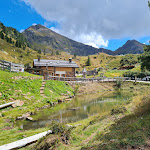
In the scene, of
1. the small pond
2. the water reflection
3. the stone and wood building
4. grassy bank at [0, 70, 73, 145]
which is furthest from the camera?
the stone and wood building

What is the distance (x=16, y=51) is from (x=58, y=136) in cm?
12362

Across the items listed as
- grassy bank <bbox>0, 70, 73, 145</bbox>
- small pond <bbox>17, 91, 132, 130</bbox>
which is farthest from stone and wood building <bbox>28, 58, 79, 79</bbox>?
small pond <bbox>17, 91, 132, 130</bbox>

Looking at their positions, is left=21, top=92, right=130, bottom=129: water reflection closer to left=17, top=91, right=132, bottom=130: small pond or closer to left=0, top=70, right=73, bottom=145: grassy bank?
left=17, top=91, right=132, bottom=130: small pond

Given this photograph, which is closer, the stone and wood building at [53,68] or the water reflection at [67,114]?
the water reflection at [67,114]

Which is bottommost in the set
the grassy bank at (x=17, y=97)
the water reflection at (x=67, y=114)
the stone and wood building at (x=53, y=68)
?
the water reflection at (x=67, y=114)

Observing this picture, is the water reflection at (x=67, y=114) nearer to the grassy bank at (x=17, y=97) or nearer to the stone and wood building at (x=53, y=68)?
the grassy bank at (x=17, y=97)

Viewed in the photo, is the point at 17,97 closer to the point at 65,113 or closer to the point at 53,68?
the point at 65,113

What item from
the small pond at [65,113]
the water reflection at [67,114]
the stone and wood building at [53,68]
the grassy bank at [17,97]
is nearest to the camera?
the water reflection at [67,114]

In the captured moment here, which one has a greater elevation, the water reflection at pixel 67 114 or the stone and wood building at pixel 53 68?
the stone and wood building at pixel 53 68

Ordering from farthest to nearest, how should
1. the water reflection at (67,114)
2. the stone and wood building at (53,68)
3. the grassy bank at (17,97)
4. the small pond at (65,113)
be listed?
1. the stone and wood building at (53,68)
2. the grassy bank at (17,97)
3. the small pond at (65,113)
4. the water reflection at (67,114)

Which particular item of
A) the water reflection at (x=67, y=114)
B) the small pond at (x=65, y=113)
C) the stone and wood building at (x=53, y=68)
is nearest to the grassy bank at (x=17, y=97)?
the small pond at (x=65, y=113)

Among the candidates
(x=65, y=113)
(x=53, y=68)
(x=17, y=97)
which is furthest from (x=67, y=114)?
(x=53, y=68)

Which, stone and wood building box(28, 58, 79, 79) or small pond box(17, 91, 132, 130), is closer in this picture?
small pond box(17, 91, 132, 130)

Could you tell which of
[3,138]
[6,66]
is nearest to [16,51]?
[6,66]
